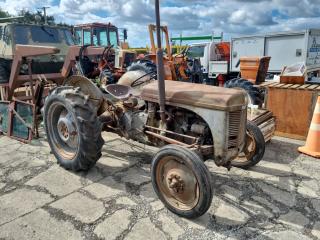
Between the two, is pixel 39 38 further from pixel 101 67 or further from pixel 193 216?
pixel 193 216

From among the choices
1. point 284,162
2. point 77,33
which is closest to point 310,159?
point 284,162

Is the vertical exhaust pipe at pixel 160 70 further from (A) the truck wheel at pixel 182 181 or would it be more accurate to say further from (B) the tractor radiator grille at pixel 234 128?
(B) the tractor radiator grille at pixel 234 128

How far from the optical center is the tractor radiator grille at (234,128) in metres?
2.96

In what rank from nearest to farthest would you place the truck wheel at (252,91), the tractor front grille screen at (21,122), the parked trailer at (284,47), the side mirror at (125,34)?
the tractor front grille screen at (21,122)
the truck wheel at (252,91)
the parked trailer at (284,47)
the side mirror at (125,34)

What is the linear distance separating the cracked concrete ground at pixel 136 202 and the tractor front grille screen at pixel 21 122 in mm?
586

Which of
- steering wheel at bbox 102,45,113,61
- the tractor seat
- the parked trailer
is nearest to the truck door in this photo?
the parked trailer

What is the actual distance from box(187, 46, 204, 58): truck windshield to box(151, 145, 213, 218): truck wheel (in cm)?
942

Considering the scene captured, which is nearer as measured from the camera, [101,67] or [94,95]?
[94,95]

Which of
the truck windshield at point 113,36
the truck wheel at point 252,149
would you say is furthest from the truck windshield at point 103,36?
the truck wheel at point 252,149

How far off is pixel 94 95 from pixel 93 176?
108cm

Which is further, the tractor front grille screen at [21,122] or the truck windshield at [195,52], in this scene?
the truck windshield at [195,52]

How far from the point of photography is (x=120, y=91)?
4.16m

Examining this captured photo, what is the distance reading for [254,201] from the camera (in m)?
3.23

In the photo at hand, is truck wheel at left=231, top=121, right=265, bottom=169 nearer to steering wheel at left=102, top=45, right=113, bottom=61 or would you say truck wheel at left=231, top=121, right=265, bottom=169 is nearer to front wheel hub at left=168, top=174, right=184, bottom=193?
front wheel hub at left=168, top=174, right=184, bottom=193
